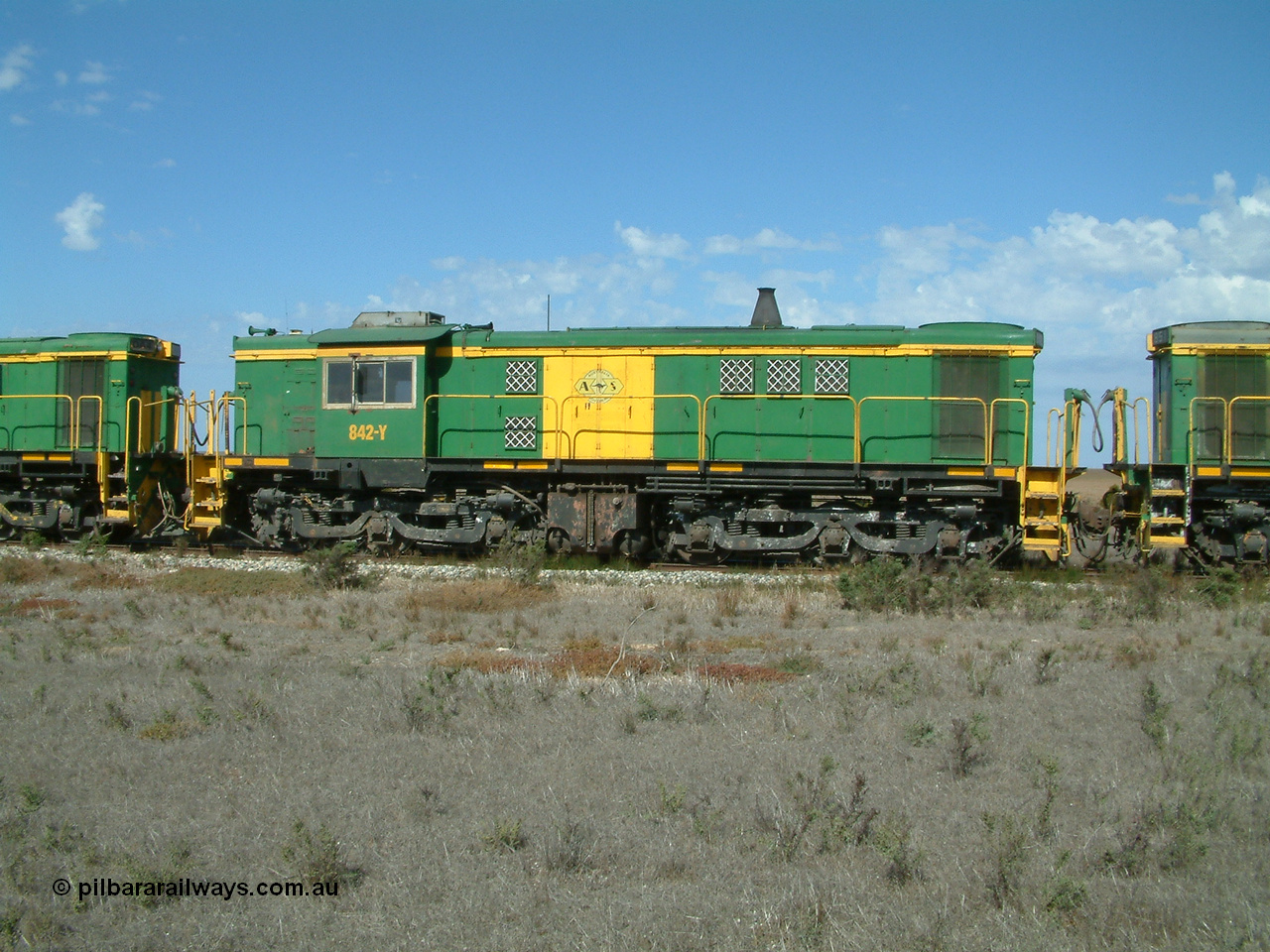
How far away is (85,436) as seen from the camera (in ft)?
63.2

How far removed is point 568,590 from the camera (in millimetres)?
13602

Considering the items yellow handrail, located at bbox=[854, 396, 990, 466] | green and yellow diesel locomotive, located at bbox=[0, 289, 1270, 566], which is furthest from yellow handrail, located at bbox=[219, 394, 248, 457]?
yellow handrail, located at bbox=[854, 396, 990, 466]

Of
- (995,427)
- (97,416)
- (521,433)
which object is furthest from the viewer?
(97,416)

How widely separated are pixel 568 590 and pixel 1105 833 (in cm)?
917

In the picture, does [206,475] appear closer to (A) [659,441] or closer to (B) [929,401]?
(A) [659,441]

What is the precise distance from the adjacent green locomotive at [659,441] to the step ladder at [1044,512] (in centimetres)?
3

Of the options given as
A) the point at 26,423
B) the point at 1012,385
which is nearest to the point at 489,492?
the point at 1012,385

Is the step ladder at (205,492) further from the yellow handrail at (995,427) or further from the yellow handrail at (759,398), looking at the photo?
the yellow handrail at (995,427)

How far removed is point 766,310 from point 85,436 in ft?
42.6

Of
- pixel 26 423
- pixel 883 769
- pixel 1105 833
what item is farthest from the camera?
pixel 26 423

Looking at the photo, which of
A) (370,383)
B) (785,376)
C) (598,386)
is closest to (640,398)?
(598,386)

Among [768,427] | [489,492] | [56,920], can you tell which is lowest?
[56,920]

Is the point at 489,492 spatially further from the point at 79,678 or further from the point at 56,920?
the point at 56,920

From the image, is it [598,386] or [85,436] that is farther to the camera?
[85,436]
